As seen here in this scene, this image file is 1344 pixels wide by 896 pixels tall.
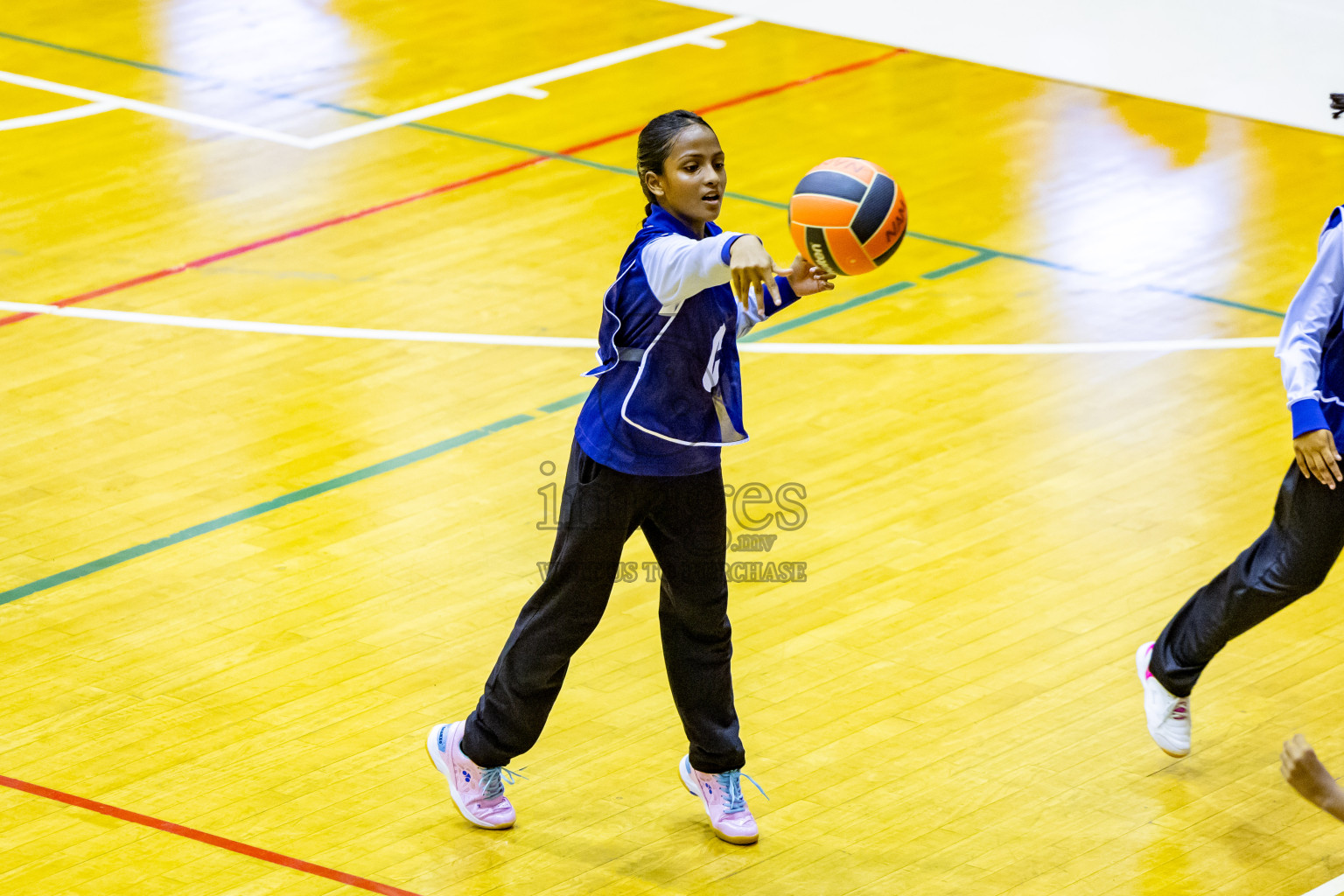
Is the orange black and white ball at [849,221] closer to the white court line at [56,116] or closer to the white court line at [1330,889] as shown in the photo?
the white court line at [1330,889]

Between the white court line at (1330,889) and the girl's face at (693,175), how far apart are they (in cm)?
221

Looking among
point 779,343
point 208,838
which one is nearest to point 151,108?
point 779,343

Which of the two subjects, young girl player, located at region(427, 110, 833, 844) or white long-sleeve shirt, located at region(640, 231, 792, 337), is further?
young girl player, located at region(427, 110, 833, 844)

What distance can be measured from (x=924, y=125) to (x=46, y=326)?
5.08 meters

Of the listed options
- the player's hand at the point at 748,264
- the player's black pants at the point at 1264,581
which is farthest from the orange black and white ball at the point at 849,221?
the player's black pants at the point at 1264,581

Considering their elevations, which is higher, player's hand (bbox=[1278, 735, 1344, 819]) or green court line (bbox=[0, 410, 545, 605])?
player's hand (bbox=[1278, 735, 1344, 819])

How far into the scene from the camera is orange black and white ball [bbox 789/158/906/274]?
16.0 ft

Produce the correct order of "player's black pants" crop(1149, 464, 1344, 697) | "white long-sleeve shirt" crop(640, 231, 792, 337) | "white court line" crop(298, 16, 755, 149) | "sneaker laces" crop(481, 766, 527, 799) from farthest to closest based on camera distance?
"white court line" crop(298, 16, 755, 149)
"sneaker laces" crop(481, 766, 527, 799)
"player's black pants" crop(1149, 464, 1344, 697)
"white long-sleeve shirt" crop(640, 231, 792, 337)

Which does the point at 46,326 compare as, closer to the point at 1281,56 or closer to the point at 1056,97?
the point at 1056,97

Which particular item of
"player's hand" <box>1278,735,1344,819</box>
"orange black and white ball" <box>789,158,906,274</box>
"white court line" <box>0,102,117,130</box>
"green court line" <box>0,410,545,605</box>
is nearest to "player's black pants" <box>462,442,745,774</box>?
"orange black and white ball" <box>789,158,906,274</box>

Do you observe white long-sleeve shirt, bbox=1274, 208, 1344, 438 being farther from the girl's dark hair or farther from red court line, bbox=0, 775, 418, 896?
red court line, bbox=0, 775, 418, 896

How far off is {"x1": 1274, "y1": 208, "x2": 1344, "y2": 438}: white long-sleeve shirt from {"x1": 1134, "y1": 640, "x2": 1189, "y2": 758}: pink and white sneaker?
92cm

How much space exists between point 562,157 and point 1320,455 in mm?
6757

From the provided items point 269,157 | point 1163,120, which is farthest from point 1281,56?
point 269,157
